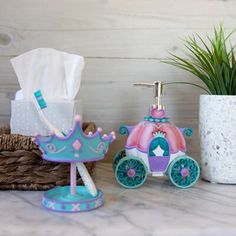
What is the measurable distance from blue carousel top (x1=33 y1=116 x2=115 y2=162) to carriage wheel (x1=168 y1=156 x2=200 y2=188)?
8.4 inches

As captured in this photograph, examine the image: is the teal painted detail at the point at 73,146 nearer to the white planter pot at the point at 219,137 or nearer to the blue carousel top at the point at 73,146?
the blue carousel top at the point at 73,146

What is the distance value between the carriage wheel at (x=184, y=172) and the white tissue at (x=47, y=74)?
0.78 feet

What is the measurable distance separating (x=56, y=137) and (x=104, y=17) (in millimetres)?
469

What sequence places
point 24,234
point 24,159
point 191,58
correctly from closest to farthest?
point 24,234
point 24,159
point 191,58

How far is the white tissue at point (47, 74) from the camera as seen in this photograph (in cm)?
77

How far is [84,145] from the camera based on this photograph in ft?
1.95

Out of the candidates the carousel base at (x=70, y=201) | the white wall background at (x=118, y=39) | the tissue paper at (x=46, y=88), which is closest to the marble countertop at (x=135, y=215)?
the carousel base at (x=70, y=201)

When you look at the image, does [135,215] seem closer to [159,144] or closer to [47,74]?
[159,144]

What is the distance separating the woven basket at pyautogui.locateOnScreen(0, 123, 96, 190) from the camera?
690 mm

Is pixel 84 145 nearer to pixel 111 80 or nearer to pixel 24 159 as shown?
pixel 24 159

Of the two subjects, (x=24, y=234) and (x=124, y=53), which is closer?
(x=24, y=234)

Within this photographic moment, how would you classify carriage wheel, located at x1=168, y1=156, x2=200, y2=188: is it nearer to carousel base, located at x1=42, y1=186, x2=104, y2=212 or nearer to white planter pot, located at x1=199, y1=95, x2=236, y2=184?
white planter pot, located at x1=199, y1=95, x2=236, y2=184

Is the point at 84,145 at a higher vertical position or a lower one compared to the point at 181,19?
lower

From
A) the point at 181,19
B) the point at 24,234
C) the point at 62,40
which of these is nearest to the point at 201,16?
the point at 181,19
